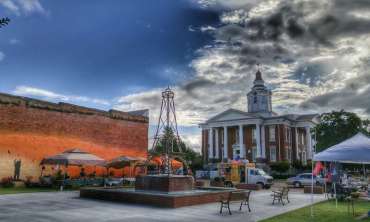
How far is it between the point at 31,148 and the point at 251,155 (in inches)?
1572

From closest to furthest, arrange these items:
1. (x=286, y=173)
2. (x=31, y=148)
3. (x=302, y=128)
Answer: (x=31, y=148)
(x=286, y=173)
(x=302, y=128)

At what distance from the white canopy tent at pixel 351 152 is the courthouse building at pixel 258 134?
41428 mm

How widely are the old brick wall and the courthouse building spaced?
81.4 ft

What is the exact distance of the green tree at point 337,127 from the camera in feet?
134

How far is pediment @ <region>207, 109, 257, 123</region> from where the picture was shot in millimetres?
58888

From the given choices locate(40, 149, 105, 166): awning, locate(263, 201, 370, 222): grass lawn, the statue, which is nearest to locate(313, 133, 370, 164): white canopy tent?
locate(263, 201, 370, 222): grass lawn

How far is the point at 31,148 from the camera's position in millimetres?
27531

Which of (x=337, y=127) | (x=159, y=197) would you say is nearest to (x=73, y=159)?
(x=159, y=197)

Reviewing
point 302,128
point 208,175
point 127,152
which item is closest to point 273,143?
point 302,128

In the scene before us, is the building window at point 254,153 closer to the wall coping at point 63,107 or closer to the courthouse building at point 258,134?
the courthouse building at point 258,134

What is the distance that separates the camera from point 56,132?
2992cm

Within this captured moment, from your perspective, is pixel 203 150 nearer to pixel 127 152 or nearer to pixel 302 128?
pixel 302 128

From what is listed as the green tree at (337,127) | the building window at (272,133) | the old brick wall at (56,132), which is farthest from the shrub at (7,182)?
the building window at (272,133)

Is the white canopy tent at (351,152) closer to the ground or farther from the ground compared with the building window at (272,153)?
closer to the ground
